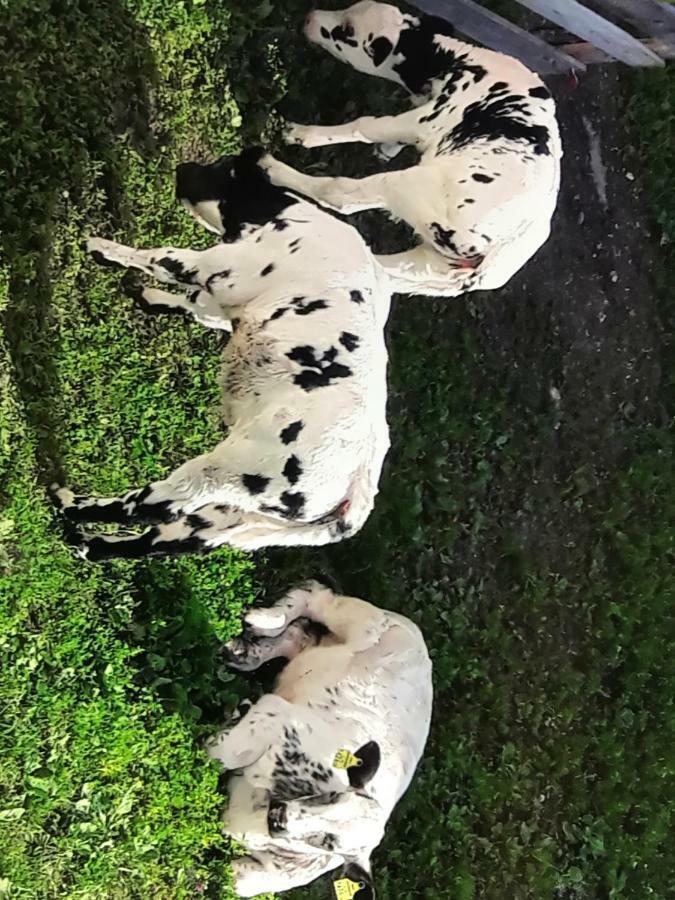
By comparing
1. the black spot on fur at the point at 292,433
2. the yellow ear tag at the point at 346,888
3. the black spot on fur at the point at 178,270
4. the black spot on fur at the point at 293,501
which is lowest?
the yellow ear tag at the point at 346,888

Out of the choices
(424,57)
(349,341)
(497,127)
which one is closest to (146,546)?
(349,341)

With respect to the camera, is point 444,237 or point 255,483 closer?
point 255,483

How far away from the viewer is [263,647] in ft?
13.0

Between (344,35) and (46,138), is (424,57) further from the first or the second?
(46,138)

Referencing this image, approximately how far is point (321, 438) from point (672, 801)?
13.1 feet

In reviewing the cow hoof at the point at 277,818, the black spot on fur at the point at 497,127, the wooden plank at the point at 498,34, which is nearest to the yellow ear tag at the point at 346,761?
the cow hoof at the point at 277,818

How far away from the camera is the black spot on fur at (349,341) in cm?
273

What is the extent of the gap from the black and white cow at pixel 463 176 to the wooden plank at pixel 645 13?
4.33ft

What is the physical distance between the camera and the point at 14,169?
3.21 meters

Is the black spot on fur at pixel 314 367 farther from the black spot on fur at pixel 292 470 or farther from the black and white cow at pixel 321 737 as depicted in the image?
the black and white cow at pixel 321 737

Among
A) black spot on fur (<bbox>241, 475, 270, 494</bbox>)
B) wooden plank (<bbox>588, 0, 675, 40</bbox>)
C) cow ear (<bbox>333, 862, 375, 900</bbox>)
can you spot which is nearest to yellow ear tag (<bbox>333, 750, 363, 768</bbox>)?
cow ear (<bbox>333, 862, 375, 900</bbox>)

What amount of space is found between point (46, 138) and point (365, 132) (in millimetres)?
1104

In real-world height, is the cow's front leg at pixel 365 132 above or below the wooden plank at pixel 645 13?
below

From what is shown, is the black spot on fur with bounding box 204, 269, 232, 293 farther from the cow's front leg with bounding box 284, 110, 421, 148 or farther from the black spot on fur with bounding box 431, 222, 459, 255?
the cow's front leg with bounding box 284, 110, 421, 148
